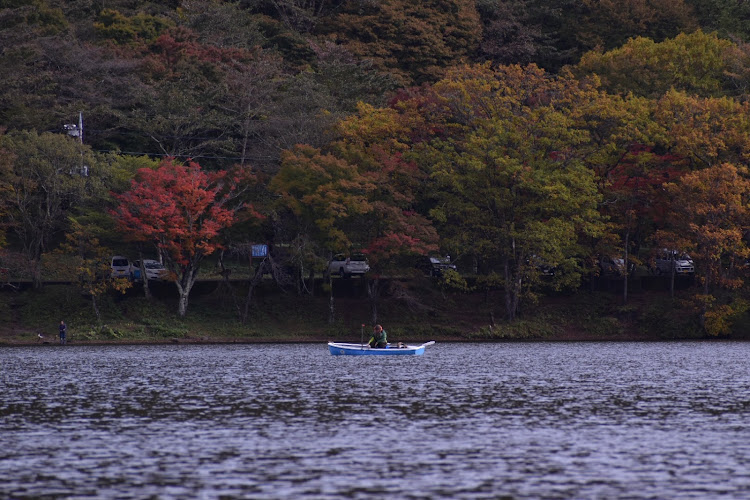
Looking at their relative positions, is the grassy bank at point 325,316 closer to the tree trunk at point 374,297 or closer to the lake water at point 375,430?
the tree trunk at point 374,297

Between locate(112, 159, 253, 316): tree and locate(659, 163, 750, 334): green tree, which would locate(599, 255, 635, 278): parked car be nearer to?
locate(659, 163, 750, 334): green tree

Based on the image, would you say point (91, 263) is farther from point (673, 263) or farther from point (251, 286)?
point (673, 263)

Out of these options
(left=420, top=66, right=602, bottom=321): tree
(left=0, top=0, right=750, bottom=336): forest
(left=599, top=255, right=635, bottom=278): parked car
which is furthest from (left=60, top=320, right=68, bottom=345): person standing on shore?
(left=599, top=255, right=635, bottom=278): parked car

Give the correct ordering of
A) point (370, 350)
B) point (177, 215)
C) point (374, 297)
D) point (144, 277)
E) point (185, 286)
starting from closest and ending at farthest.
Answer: point (370, 350) < point (177, 215) < point (185, 286) < point (374, 297) < point (144, 277)

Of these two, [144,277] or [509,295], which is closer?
[144,277]

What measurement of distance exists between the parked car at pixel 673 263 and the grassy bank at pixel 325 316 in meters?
3.28

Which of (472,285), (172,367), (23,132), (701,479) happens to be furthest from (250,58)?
(701,479)

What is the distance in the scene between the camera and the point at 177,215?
74500mm

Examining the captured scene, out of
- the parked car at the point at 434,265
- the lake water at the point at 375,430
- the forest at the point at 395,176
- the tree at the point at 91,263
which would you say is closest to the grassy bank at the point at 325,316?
the forest at the point at 395,176

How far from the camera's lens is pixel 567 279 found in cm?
7731

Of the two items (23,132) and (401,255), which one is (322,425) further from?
(23,132)

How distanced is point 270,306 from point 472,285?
1592cm

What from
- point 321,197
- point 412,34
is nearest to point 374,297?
point 321,197

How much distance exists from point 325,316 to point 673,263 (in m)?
Answer: 26.7
